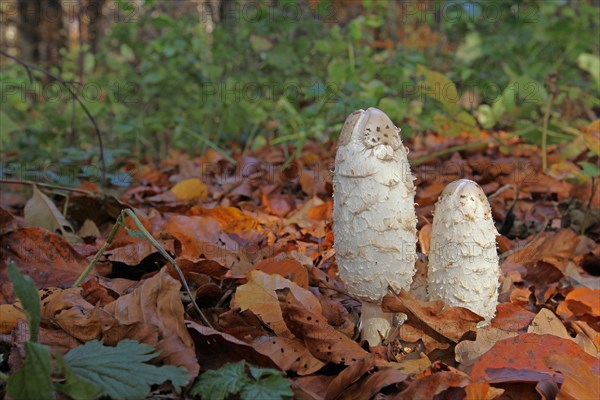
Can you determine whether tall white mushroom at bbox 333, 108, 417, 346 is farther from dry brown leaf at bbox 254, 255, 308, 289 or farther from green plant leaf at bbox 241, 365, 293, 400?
green plant leaf at bbox 241, 365, 293, 400

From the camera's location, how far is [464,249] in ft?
5.54

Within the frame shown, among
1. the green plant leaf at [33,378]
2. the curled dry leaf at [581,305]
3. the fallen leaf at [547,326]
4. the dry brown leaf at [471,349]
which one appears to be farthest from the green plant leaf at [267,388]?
the curled dry leaf at [581,305]

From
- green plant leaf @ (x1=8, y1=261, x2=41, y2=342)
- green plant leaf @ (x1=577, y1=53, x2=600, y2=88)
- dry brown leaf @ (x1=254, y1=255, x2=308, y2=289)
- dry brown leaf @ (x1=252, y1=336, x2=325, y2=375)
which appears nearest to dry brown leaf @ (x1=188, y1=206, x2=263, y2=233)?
dry brown leaf @ (x1=254, y1=255, x2=308, y2=289)

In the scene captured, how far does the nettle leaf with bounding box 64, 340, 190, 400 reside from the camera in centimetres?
119

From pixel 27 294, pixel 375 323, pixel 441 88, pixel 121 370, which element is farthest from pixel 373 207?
pixel 441 88

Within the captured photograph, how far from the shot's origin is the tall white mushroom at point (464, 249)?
1672 mm

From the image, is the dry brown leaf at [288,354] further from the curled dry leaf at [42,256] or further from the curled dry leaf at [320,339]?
the curled dry leaf at [42,256]

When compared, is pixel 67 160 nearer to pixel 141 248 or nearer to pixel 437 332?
pixel 141 248

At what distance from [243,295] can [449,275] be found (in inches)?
23.9

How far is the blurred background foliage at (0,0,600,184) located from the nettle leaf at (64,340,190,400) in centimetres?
232

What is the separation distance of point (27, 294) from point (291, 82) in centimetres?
378

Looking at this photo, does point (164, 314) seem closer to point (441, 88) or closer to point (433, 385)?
point (433, 385)

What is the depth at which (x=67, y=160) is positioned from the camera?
329cm

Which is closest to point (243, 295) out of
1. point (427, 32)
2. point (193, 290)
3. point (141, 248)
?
point (193, 290)
